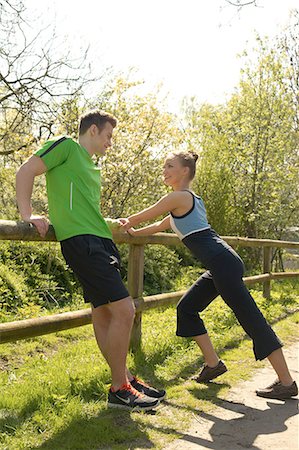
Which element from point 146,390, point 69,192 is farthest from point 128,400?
point 69,192

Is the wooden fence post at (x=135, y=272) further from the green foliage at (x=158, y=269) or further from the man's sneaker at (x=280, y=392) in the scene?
the green foliage at (x=158, y=269)

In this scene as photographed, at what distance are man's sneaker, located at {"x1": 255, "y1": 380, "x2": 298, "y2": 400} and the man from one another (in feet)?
3.18

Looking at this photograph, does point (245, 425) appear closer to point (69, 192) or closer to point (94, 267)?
point (94, 267)

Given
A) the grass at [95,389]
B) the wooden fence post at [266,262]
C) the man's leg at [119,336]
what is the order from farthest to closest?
the wooden fence post at [266,262] < the man's leg at [119,336] < the grass at [95,389]

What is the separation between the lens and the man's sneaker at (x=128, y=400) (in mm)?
3227

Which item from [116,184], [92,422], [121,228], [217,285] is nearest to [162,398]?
[92,422]

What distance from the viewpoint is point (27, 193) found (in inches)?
115

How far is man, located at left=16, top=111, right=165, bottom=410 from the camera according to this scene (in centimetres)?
307

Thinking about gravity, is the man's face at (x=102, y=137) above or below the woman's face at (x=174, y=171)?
above

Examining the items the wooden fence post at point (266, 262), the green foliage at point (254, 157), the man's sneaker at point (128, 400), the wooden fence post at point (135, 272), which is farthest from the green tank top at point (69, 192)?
the green foliage at point (254, 157)

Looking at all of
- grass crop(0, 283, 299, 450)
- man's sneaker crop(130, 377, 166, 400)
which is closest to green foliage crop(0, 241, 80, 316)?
grass crop(0, 283, 299, 450)

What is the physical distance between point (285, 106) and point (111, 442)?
1402 cm

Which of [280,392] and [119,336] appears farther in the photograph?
[280,392]

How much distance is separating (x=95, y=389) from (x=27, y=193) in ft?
4.93
